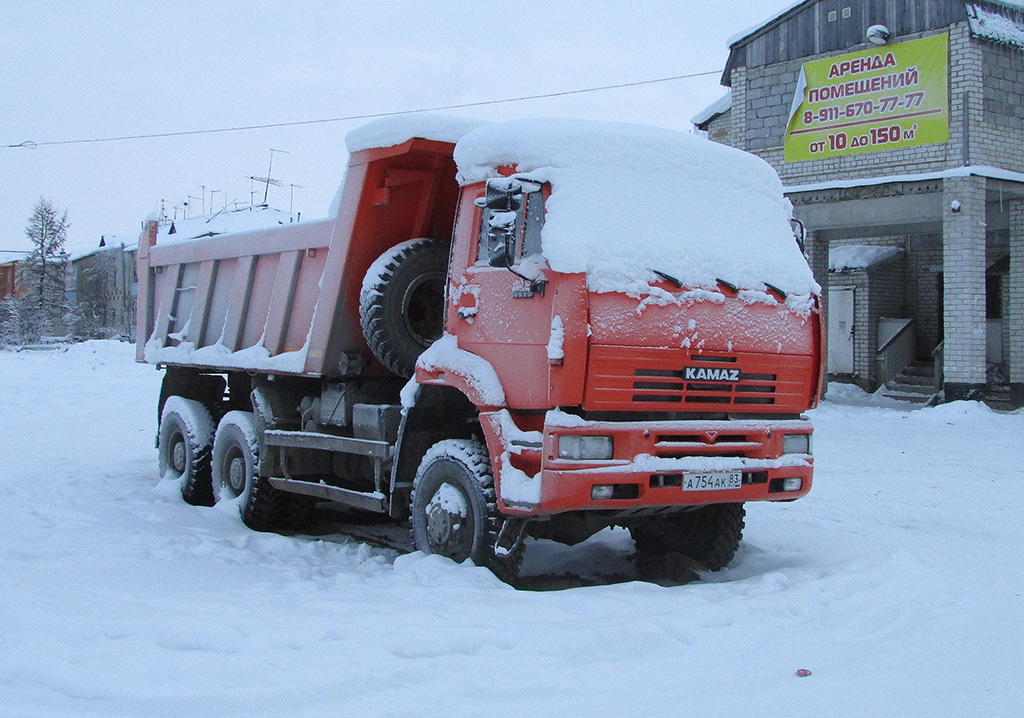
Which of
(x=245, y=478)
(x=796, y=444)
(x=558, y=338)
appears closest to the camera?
(x=558, y=338)

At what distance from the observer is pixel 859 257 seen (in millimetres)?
22828

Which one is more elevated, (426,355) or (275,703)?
(426,355)

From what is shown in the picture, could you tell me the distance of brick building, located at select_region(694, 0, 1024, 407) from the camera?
58.4 ft

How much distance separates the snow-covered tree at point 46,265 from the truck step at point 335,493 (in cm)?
6065

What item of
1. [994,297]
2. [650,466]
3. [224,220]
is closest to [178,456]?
[650,466]

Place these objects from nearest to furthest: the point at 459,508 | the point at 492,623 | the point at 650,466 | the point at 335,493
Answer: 1. the point at 492,623
2. the point at 650,466
3. the point at 459,508
4. the point at 335,493

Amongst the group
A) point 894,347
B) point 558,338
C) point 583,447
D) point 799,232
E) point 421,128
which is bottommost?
point 583,447

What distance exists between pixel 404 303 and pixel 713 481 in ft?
8.84

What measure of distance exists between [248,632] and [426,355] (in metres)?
2.45

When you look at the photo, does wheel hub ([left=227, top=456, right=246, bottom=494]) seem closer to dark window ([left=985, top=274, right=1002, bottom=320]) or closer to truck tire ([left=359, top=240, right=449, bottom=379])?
truck tire ([left=359, top=240, right=449, bottom=379])

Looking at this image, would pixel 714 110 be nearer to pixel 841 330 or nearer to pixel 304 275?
pixel 841 330

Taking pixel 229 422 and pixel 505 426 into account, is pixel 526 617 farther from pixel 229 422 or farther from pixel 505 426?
pixel 229 422

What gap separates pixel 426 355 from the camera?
6.64 meters

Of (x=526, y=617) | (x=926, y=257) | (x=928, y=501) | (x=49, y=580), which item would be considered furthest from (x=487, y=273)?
(x=926, y=257)
